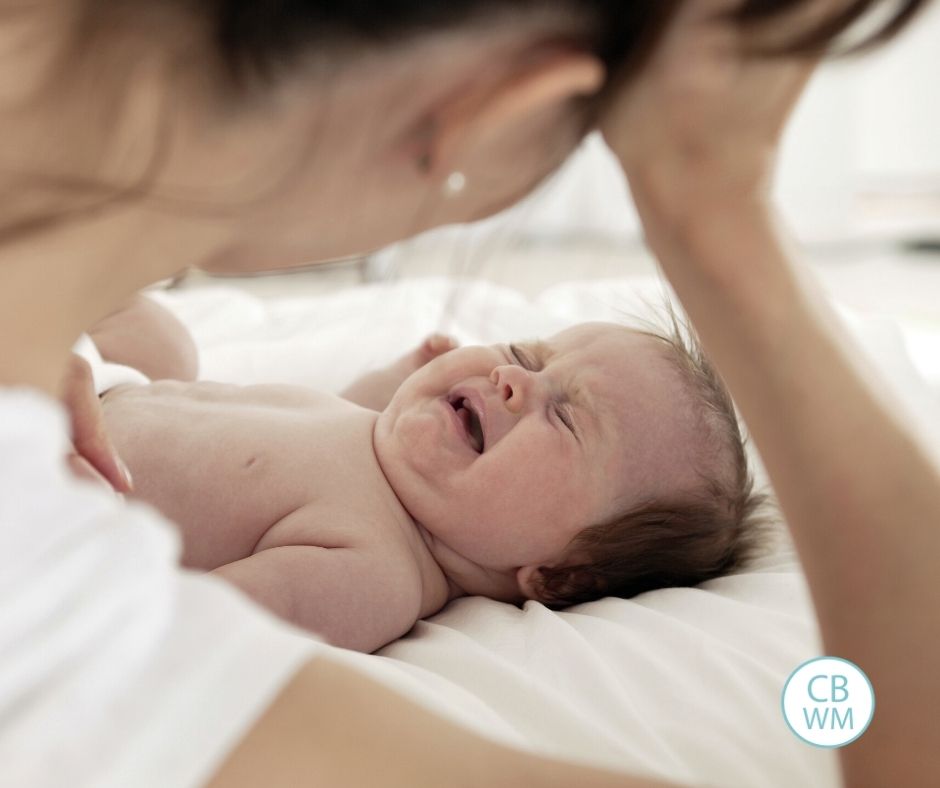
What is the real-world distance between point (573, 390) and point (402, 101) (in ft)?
1.81

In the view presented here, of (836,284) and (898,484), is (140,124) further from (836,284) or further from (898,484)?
(836,284)

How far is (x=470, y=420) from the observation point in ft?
3.54

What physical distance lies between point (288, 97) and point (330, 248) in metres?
0.13

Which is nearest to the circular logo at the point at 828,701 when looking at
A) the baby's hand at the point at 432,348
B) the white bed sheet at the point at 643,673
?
the white bed sheet at the point at 643,673

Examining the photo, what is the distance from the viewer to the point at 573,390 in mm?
1062

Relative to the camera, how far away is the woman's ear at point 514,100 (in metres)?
0.53

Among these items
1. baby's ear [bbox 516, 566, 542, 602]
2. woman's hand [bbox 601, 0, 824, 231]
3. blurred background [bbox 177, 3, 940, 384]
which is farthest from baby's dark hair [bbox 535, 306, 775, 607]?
blurred background [bbox 177, 3, 940, 384]

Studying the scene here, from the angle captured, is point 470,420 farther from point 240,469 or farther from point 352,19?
point 352,19

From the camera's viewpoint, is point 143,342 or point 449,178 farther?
point 143,342

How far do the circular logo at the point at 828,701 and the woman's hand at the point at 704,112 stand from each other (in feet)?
1.03

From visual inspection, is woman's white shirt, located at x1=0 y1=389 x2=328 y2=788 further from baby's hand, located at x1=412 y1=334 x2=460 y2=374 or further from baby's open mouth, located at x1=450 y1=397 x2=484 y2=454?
baby's hand, located at x1=412 y1=334 x2=460 y2=374

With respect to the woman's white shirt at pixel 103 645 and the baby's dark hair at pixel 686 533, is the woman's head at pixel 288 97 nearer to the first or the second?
the woman's white shirt at pixel 103 645

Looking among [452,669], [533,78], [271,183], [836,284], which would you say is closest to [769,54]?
[533,78]

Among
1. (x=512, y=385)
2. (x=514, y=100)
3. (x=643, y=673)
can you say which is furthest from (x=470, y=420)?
(x=514, y=100)
